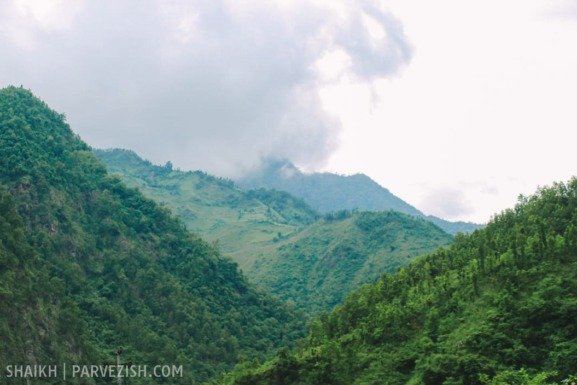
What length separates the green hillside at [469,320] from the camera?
49.0 metres

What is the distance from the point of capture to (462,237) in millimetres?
84938

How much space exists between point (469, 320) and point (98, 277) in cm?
9526

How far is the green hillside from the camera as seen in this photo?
48969 millimetres

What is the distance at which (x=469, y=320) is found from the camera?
55.9 m

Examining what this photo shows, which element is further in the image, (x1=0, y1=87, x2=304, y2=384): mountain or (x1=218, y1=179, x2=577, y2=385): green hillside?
(x1=0, y1=87, x2=304, y2=384): mountain

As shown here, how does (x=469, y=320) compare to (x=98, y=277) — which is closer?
(x=469, y=320)

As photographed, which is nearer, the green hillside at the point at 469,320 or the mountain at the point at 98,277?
the green hillside at the point at 469,320

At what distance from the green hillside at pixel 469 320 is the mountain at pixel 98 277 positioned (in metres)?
45.7

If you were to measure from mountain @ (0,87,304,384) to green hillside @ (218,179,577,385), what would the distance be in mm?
45678

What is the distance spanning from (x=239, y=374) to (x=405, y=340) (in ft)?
55.8

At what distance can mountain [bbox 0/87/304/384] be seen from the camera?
A: 3920 inches

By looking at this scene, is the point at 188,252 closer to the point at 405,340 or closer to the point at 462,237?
the point at 462,237

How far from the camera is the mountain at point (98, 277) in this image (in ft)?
327

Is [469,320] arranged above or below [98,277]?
below
